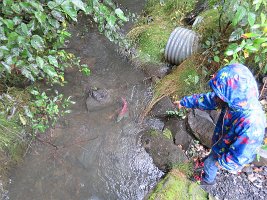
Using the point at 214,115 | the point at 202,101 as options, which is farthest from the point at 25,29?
the point at 214,115

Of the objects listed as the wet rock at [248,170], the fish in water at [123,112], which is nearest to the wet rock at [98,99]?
the fish in water at [123,112]

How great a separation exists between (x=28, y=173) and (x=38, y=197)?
1.06 feet

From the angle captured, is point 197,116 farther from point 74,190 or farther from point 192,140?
point 74,190

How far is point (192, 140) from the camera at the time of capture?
3676 mm

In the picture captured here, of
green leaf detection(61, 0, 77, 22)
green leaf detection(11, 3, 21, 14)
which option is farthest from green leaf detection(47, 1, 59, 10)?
green leaf detection(11, 3, 21, 14)

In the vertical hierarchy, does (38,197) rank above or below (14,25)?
below

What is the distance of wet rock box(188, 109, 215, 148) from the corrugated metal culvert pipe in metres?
1.06

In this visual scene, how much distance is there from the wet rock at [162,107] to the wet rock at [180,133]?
19 cm

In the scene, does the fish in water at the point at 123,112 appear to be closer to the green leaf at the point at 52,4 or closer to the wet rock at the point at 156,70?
the wet rock at the point at 156,70

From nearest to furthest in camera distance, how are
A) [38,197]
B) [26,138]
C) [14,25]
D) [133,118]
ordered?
[14,25] → [38,197] → [26,138] → [133,118]

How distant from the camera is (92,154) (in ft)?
11.6

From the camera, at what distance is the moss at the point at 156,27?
15.7 ft

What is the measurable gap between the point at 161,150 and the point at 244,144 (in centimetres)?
126

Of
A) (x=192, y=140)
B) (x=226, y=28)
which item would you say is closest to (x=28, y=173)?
(x=192, y=140)
